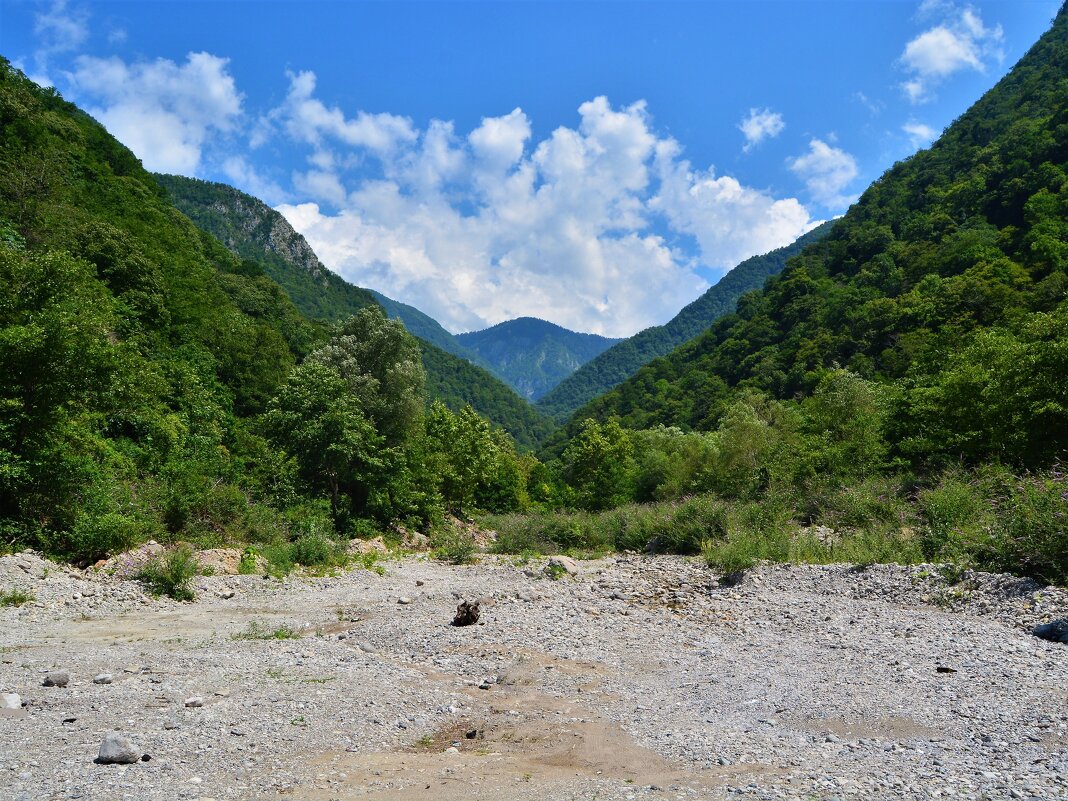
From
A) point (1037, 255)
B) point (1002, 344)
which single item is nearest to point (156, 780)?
point (1002, 344)

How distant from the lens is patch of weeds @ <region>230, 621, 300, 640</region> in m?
11.4

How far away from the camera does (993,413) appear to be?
928 inches

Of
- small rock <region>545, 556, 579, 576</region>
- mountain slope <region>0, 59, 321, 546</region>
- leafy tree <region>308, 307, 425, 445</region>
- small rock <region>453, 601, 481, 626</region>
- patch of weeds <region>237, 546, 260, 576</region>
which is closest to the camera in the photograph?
small rock <region>453, 601, 481, 626</region>

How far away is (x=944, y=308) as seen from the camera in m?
56.0

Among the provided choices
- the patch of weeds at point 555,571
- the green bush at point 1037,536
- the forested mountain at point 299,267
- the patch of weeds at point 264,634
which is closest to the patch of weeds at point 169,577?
the patch of weeds at point 264,634

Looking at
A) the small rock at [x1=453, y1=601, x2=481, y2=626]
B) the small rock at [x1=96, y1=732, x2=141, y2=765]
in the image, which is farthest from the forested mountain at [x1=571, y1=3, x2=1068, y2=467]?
the small rock at [x1=96, y1=732, x2=141, y2=765]

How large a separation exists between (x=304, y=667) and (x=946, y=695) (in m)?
8.90

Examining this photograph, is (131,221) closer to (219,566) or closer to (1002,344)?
(219,566)

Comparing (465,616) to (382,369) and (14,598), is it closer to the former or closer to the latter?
(14,598)

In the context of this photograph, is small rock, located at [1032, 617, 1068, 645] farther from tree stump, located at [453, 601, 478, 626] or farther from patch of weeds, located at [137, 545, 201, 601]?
patch of weeds, located at [137, 545, 201, 601]

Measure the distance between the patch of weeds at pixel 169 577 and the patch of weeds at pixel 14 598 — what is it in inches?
97.4

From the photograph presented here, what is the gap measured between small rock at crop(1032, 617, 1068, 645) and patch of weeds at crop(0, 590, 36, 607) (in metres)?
19.2

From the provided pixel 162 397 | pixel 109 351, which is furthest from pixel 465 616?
pixel 162 397

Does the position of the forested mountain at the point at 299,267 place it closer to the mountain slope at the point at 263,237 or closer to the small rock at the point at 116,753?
the mountain slope at the point at 263,237
